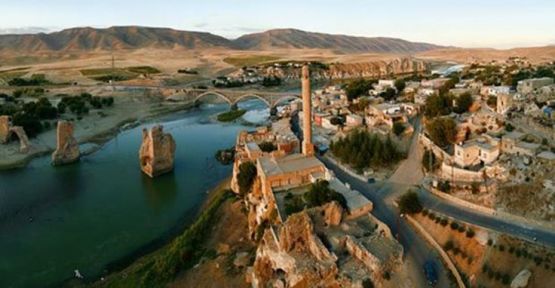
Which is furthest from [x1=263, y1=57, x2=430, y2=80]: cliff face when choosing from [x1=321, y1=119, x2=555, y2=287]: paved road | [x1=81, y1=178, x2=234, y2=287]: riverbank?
[x1=81, y1=178, x2=234, y2=287]: riverbank

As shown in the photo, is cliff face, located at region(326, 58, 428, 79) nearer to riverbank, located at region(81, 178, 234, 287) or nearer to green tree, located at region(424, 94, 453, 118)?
green tree, located at region(424, 94, 453, 118)

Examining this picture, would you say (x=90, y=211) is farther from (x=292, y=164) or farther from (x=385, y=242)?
(x=385, y=242)

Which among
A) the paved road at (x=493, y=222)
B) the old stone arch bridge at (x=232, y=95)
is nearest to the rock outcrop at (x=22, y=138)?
the old stone arch bridge at (x=232, y=95)

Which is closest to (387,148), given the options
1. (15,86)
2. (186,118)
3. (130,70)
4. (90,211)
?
(90,211)

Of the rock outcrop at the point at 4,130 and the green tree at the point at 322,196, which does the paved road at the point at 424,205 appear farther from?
the rock outcrop at the point at 4,130

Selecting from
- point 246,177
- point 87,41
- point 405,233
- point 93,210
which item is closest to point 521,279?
→ point 405,233

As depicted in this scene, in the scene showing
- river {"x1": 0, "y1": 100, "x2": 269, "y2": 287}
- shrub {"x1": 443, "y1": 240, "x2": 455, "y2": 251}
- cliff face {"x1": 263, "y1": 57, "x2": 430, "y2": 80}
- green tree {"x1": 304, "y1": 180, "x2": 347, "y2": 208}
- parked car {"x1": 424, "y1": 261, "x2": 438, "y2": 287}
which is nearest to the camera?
parked car {"x1": 424, "y1": 261, "x2": 438, "y2": 287}

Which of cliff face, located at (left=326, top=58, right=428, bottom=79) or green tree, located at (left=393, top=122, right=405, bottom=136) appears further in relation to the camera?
cliff face, located at (left=326, top=58, right=428, bottom=79)

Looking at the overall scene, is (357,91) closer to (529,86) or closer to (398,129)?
(529,86)
